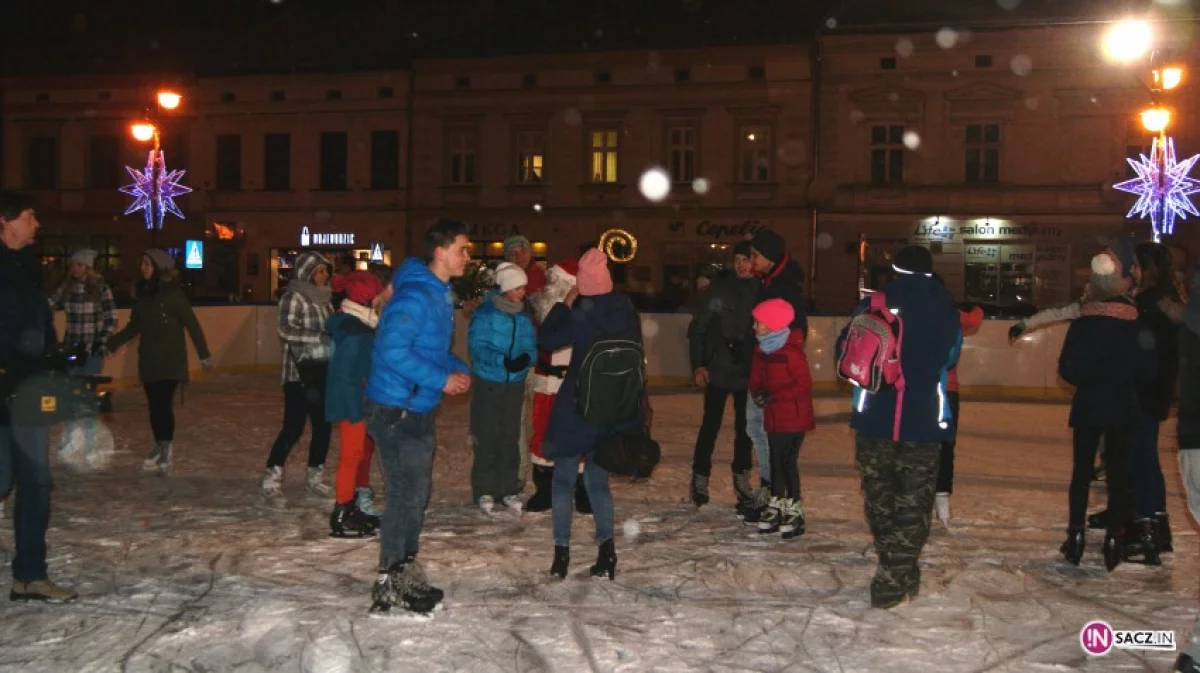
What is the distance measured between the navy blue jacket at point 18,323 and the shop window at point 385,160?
32.5 metres

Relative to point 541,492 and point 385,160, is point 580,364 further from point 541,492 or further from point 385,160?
point 385,160

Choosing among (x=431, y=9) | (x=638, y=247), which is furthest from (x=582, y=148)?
(x=431, y=9)

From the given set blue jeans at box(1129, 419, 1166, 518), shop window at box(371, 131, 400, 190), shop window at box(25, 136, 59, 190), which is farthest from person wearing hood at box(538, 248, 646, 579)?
shop window at box(25, 136, 59, 190)

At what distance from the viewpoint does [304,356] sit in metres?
8.27

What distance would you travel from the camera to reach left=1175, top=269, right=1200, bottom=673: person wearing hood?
15.9ft

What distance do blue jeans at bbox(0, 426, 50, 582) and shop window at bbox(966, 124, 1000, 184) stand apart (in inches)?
1215

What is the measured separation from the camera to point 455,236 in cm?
564

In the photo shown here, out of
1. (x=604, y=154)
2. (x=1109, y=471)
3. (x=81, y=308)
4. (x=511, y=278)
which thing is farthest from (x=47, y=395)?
(x=604, y=154)

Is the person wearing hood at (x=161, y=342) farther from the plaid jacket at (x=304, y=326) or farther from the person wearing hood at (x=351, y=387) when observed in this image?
the person wearing hood at (x=351, y=387)

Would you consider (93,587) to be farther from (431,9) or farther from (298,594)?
(431,9)

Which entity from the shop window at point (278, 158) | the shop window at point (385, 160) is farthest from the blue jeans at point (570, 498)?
the shop window at point (278, 158)

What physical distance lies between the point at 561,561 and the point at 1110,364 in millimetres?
3154

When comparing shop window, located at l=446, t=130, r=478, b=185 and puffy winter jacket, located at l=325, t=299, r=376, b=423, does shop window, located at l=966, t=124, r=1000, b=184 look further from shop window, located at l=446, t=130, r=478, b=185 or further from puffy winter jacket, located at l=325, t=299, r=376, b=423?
puffy winter jacket, located at l=325, t=299, r=376, b=423

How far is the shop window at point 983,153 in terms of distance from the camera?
3309 cm
